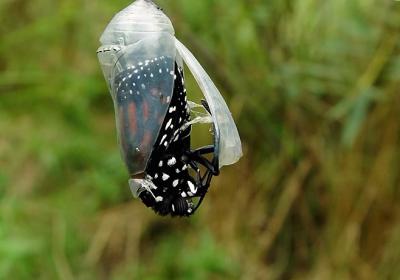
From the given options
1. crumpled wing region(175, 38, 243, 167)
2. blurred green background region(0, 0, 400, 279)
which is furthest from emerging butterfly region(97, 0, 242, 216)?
blurred green background region(0, 0, 400, 279)

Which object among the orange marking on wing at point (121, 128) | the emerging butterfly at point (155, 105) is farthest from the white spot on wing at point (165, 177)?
the orange marking on wing at point (121, 128)

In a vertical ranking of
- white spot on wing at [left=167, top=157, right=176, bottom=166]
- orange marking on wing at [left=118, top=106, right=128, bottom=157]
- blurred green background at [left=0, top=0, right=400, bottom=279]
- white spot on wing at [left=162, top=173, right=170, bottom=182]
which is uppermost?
orange marking on wing at [left=118, top=106, right=128, bottom=157]

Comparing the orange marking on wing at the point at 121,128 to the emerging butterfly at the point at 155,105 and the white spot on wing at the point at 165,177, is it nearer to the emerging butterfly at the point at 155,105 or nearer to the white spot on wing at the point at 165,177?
the emerging butterfly at the point at 155,105

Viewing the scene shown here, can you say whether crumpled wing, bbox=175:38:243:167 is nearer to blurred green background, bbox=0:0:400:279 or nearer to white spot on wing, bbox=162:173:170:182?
white spot on wing, bbox=162:173:170:182

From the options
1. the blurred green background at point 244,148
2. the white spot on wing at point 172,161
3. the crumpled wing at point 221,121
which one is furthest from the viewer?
the blurred green background at point 244,148

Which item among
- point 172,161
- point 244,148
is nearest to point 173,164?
point 172,161

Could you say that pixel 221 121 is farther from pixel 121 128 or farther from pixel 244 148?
pixel 244 148
